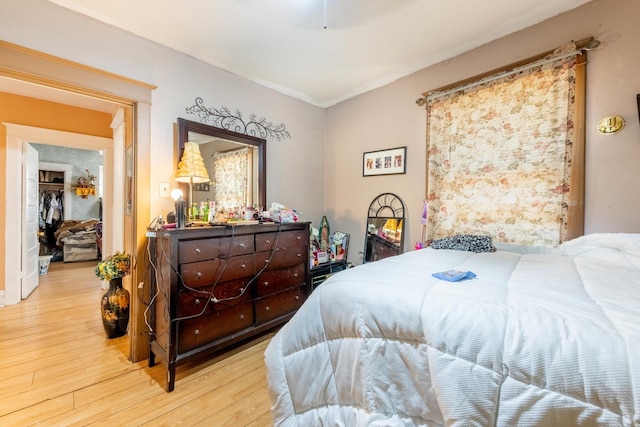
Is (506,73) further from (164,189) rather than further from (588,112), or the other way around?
(164,189)

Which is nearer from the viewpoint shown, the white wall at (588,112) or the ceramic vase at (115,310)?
the white wall at (588,112)

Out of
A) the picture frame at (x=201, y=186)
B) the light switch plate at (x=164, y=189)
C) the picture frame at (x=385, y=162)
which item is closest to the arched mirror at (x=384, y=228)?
→ the picture frame at (x=385, y=162)

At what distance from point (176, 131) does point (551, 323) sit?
100 inches

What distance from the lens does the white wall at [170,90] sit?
1646mm

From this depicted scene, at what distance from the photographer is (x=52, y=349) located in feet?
6.84

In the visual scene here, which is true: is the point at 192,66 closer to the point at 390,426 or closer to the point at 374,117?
the point at 374,117

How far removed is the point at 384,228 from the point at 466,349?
2214 mm

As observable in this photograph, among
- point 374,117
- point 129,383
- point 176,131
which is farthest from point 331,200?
point 129,383

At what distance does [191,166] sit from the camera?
209 cm

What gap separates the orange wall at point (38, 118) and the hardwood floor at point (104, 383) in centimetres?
147

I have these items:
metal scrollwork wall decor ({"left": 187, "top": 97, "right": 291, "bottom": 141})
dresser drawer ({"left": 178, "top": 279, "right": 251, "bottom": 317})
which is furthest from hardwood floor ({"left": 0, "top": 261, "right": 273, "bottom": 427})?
metal scrollwork wall decor ({"left": 187, "top": 97, "right": 291, "bottom": 141})

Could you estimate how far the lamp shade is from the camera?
2081mm

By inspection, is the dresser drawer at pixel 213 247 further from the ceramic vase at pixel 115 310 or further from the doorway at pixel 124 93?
the ceramic vase at pixel 115 310

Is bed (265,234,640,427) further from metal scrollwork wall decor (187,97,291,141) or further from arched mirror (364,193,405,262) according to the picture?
metal scrollwork wall decor (187,97,291,141)
